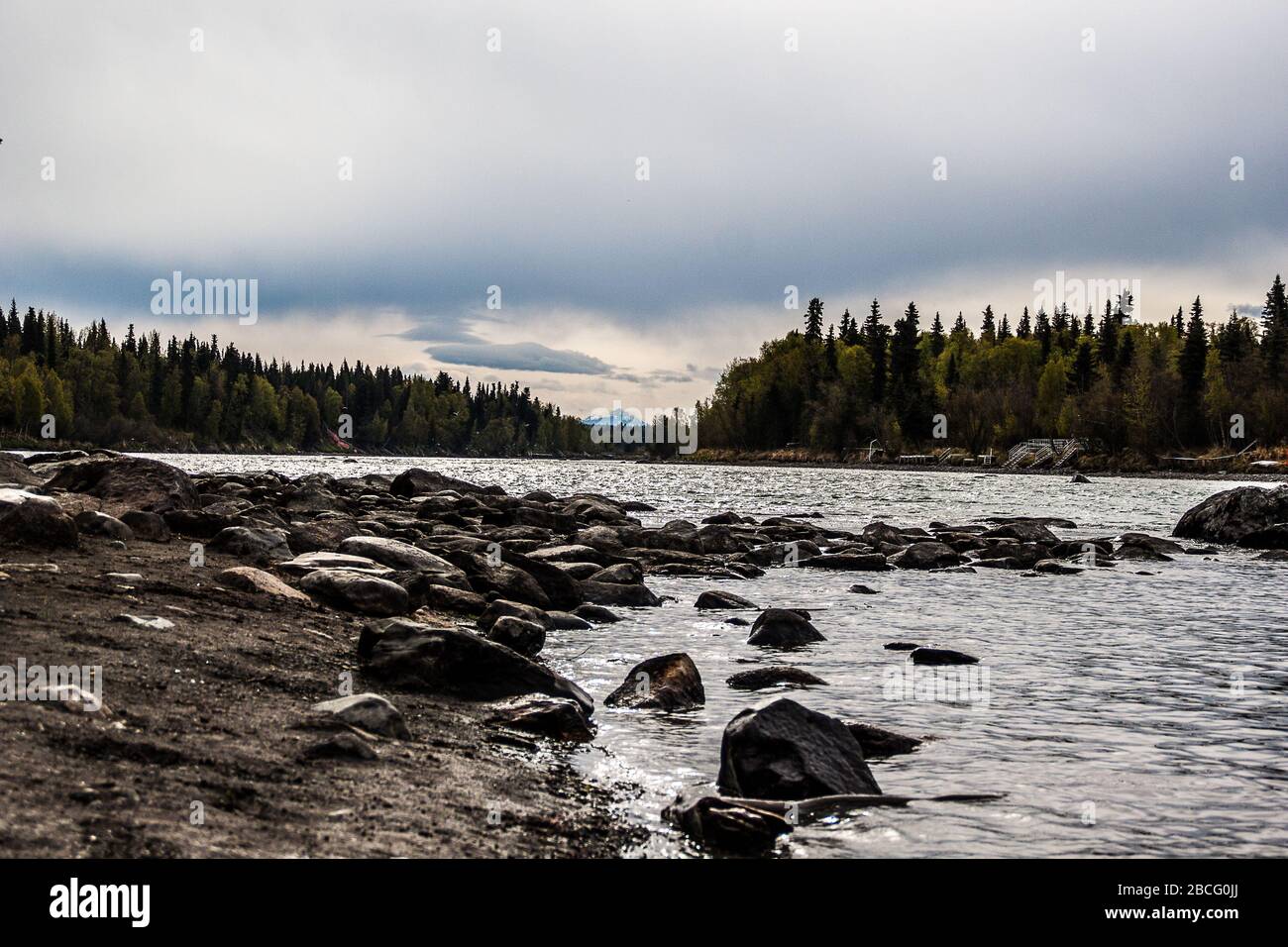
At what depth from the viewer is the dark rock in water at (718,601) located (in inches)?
649

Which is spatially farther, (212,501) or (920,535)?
(920,535)

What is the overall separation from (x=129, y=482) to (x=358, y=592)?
9.62 meters

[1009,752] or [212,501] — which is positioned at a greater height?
[212,501]

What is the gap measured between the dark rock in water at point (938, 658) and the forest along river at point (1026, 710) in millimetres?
266

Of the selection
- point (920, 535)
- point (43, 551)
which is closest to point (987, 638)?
point (43, 551)

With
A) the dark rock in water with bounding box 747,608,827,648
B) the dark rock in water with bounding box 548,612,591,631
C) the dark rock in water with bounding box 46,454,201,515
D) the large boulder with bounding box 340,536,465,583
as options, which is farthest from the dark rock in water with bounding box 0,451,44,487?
the dark rock in water with bounding box 747,608,827,648

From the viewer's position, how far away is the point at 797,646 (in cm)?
1315

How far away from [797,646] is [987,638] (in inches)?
121

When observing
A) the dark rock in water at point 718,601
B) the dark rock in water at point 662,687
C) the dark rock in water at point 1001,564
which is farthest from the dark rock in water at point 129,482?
the dark rock in water at point 1001,564

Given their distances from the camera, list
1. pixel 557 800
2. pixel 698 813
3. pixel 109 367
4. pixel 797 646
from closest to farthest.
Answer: pixel 698 813 → pixel 557 800 → pixel 797 646 → pixel 109 367

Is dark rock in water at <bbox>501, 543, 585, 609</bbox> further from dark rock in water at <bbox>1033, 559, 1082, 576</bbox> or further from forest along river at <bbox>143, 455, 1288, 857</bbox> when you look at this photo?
dark rock in water at <bbox>1033, 559, 1082, 576</bbox>

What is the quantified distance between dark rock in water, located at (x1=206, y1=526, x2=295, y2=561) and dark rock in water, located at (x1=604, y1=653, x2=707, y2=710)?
6972mm

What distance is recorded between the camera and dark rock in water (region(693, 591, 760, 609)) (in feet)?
54.1
